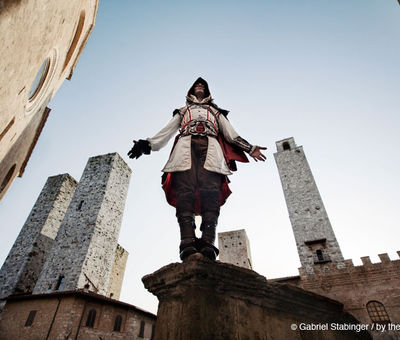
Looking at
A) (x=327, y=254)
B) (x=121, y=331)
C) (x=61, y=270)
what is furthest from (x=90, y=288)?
(x=327, y=254)

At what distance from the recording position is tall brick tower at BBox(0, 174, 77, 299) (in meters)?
15.7

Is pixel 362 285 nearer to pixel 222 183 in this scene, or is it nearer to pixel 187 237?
pixel 222 183

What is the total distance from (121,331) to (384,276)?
42.9 feet

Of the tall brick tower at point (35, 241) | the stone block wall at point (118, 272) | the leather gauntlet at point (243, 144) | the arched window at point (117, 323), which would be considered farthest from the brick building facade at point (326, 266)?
the tall brick tower at point (35, 241)

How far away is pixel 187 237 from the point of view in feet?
8.05

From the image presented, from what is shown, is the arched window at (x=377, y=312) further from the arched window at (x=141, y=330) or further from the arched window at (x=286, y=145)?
the arched window at (x=286, y=145)

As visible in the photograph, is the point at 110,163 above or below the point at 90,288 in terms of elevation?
above

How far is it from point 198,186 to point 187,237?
68cm

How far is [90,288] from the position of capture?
14.2m

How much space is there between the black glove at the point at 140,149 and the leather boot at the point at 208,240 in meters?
1.18

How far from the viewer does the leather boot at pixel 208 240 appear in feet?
7.93

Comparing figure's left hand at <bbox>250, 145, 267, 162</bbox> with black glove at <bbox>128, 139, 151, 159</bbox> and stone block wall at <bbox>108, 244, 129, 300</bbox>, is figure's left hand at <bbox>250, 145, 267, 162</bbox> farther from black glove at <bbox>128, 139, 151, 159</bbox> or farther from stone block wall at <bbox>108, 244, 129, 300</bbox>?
stone block wall at <bbox>108, 244, 129, 300</bbox>

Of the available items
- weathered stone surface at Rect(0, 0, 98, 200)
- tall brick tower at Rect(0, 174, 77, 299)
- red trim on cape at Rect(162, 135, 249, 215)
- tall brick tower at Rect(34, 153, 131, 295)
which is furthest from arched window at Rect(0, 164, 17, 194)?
tall brick tower at Rect(0, 174, 77, 299)

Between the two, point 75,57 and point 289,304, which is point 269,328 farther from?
point 75,57
